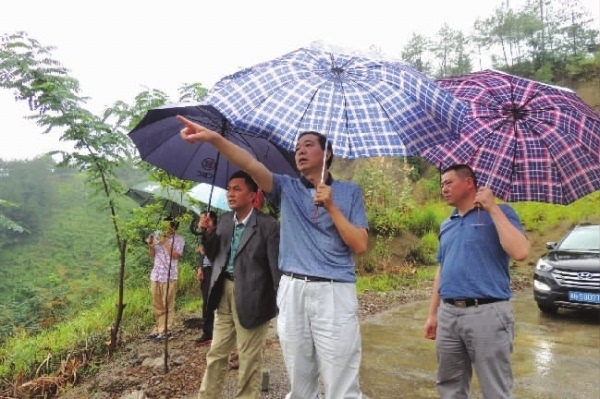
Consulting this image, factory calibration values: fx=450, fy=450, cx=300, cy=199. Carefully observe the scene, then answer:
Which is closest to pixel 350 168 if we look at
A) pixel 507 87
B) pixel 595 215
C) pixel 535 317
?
pixel 595 215

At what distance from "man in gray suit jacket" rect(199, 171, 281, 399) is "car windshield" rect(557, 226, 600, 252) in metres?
6.63

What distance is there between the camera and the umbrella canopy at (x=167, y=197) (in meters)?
5.17

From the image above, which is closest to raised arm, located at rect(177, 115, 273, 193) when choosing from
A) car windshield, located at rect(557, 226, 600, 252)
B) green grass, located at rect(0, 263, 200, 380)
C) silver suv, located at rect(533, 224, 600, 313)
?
green grass, located at rect(0, 263, 200, 380)

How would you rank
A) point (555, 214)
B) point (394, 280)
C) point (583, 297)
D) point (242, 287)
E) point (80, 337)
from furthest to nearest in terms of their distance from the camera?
point (555, 214) → point (394, 280) → point (583, 297) → point (80, 337) → point (242, 287)

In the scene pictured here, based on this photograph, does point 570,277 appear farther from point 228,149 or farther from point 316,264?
point 228,149

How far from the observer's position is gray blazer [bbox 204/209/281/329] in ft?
10.1

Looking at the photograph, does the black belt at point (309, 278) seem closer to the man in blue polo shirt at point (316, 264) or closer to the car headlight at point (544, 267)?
the man in blue polo shirt at point (316, 264)

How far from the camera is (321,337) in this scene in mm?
2203

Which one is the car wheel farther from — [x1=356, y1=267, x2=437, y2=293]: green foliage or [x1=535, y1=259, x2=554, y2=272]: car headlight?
[x1=356, y1=267, x2=437, y2=293]: green foliage

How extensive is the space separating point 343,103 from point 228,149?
71 cm

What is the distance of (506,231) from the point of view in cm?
244

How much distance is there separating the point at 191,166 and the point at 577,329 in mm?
6276

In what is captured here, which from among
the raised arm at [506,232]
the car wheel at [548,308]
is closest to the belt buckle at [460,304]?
the raised arm at [506,232]

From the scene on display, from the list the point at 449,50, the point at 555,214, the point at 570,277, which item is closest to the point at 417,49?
the point at 449,50
